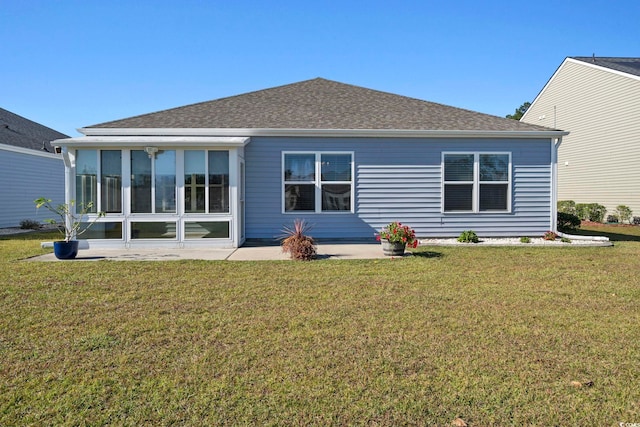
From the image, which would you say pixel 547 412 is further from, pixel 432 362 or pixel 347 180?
pixel 347 180

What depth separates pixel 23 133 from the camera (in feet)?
59.9

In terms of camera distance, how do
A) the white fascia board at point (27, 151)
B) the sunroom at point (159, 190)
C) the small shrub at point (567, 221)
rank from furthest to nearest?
1. the white fascia board at point (27, 151)
2. the small shrub at point (567, 221)
3. the sunroom at point (159, 190)

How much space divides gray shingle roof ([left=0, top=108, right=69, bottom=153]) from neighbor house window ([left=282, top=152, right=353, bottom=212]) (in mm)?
12095

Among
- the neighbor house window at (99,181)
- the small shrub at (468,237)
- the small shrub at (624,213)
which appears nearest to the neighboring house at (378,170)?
the small shrub at (468,237)

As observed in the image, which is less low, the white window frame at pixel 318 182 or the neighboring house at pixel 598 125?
the neighboring house at pixel 598 125

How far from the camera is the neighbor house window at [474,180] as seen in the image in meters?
11.1

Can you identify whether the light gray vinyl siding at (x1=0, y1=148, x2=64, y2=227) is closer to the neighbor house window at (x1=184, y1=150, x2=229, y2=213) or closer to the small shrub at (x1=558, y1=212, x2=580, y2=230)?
the neighbor house window at (x1=184, y1=150, x2=229, y2=213)

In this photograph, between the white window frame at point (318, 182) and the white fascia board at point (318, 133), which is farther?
the white window frame at point (318, 182)

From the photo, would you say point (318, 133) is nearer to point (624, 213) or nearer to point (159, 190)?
point (159, 190)

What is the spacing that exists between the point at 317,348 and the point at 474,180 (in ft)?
29.6

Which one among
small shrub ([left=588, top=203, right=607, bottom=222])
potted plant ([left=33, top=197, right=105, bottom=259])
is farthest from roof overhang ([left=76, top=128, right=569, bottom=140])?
small shrub ([left=588, top=203, right=607, bottom=222])

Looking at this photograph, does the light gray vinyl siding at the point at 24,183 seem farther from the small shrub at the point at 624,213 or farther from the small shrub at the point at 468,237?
the small shrub at the point at 624,213

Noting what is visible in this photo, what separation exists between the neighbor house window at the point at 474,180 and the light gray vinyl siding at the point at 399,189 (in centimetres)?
19

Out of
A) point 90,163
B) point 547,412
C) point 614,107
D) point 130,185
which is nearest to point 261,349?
point 547,412
